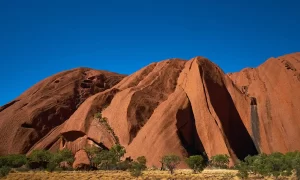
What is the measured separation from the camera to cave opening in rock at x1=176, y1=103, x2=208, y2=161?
215ft

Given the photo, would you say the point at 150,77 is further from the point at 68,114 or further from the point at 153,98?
the point at 68,114

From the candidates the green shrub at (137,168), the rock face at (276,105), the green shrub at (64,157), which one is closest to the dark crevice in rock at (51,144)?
the green shrub at (64,157)

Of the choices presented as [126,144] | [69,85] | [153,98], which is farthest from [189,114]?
[69,85]

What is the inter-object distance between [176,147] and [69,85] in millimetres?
40046

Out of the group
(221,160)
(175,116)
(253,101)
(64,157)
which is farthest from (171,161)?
(253,101)

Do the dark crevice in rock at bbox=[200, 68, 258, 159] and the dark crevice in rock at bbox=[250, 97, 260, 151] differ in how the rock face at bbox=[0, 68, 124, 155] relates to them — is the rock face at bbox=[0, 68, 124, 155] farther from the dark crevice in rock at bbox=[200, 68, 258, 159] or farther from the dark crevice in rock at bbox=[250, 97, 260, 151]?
the dark crevice in rock at bbox=[250, 97, 260, 151]

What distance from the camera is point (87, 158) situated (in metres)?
63.7

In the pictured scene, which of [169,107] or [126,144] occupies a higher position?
[169,107]

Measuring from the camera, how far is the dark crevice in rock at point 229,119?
70.4 meters

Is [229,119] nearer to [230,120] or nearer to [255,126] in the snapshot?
[230,120]

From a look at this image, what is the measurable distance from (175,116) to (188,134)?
483 cm

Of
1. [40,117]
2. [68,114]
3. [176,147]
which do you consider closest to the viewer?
[176,147]

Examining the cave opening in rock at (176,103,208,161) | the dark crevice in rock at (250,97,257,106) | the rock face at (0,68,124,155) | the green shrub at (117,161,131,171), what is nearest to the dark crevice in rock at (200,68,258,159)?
the dark crevice in rock at (250,97,257,106)

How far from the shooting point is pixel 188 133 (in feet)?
222
